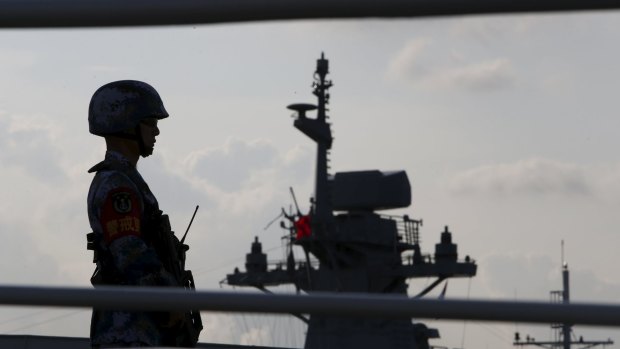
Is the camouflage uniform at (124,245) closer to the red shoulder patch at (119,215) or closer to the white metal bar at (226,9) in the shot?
the red shoulder patch at (119,215)

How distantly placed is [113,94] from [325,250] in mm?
25995

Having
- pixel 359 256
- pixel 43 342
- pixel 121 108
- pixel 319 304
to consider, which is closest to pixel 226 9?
pixel 319 304

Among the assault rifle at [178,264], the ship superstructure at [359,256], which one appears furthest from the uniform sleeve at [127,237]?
the ship superstructure at [359,256]

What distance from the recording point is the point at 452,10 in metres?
1.31

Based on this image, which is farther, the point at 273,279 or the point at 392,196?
the point at 273,279

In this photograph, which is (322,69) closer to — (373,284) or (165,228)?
(373,284)

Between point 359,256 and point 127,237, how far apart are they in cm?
2635

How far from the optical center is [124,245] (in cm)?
337

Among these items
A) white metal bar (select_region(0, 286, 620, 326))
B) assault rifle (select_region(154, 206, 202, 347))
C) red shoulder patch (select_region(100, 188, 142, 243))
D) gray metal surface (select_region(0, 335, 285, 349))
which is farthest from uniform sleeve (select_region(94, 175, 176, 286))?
gray metal surface (select_region(0, 335, 285, 349))

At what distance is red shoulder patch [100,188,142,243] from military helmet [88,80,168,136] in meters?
0.23

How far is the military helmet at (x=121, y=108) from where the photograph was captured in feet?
11.6

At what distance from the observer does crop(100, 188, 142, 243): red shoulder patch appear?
3385 mm

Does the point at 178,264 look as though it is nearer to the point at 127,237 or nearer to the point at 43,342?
the point at 127,237

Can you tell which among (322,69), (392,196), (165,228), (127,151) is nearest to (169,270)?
(165,228)
